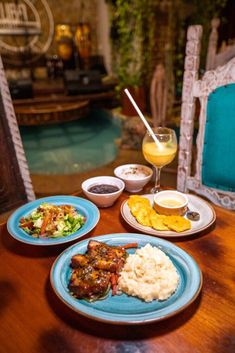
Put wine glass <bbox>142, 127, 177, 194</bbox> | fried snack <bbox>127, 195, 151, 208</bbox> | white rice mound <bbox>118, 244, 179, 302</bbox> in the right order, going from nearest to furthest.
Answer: white rice mound <bbox>118, 244, 179, 302</bbox>, fried snack <bbox>127, 195, 151, 208</bbox>, wine glass <bbox>142, 127, 177, 194</bbox>

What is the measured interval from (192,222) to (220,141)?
0.61m

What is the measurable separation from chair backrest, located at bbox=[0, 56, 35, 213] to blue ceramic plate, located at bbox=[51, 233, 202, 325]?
30.9 inches

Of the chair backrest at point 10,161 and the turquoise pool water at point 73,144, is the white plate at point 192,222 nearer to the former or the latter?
the chair backrest at point 10,161

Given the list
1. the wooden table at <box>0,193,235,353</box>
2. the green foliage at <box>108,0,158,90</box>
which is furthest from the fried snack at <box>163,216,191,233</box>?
the green foliage at <box>108,0,158,90</box>

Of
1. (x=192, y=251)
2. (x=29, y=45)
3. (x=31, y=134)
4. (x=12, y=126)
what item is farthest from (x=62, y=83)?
(x=192, y=251)

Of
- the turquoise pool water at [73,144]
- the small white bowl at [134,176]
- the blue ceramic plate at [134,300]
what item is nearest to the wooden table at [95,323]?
the blue ceramic plate at [134,300]

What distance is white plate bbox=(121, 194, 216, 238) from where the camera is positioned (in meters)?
1.03

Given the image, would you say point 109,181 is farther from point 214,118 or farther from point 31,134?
point 31,134

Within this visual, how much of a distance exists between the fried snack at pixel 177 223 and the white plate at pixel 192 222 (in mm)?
14

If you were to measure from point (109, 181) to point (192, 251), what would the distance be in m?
0.52

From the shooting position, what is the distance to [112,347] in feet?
2.16

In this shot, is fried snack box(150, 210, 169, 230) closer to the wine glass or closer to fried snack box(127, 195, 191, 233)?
fried snack box(127, 195, 191, 233)

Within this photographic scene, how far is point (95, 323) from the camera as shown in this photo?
27.8 inches

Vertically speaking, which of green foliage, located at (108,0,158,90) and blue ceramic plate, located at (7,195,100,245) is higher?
green foliage, located at (108,0,158,90)
